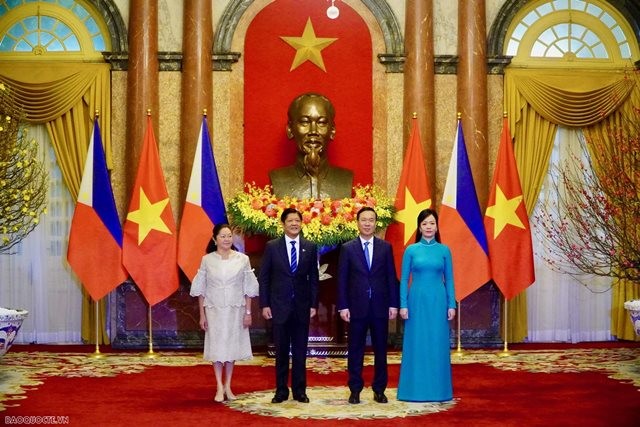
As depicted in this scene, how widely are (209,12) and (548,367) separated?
5.79m

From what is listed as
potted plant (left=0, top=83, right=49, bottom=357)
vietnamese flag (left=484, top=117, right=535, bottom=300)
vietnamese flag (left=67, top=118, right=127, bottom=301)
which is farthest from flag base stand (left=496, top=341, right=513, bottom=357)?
potted plant (left=0, top=83, right=49, bottom=357)

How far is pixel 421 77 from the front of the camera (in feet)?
41.3

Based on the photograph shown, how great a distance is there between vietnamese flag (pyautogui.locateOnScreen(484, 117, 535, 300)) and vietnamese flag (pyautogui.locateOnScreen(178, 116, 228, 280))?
10.1 ft

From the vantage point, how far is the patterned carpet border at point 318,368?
789cm

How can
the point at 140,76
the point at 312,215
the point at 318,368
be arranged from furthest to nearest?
the point at 140,76, the point at 312,215, the point at 318,368

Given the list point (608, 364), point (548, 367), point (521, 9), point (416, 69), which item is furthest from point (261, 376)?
point (521, 9)

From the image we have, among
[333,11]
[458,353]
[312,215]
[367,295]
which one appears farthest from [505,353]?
[333,11]

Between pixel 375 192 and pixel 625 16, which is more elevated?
pixel 625 16

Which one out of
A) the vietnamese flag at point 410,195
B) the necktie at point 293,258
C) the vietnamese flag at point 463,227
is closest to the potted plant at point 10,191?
the necktie at point 293,258

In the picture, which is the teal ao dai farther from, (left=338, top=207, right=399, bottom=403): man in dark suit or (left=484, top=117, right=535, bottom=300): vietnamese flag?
(left=484, top=117, right=535, bottom=300): vietnamese flag

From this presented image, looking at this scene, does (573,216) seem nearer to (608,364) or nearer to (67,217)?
(608,364)

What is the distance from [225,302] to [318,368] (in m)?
2.33

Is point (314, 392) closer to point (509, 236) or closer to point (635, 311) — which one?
point (635, 311)

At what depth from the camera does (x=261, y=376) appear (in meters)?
9.88
